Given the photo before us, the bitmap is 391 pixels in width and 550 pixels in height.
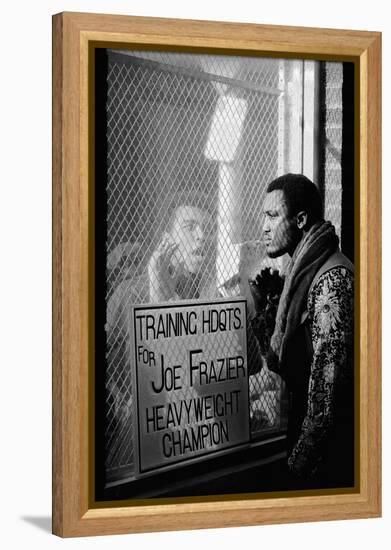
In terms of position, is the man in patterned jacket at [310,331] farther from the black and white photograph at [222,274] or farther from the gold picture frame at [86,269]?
the gold picture frame at [86,269]

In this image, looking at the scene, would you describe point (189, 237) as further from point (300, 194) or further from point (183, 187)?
point (300, 194)

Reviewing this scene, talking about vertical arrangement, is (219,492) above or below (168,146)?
below

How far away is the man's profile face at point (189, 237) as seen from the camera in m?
3.84

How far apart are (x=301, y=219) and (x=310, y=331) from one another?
0.99 feet

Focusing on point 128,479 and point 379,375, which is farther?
point 379,375

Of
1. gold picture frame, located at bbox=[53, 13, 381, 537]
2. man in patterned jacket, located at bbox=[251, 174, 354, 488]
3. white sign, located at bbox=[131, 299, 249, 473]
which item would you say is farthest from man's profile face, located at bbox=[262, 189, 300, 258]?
gold picture frame, located at bbox=[53, 13, 381, 537]

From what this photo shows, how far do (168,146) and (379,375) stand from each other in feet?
2.82

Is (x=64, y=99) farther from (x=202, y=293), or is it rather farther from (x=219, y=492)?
(x=219, y=492)

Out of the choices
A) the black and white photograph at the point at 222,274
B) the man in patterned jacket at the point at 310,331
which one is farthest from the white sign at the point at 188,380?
the man in patterned jacket at the point at 310,331

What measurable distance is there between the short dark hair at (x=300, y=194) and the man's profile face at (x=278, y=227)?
0.04 feet

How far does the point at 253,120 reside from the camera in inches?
155

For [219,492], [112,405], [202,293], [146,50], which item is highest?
[146,50]

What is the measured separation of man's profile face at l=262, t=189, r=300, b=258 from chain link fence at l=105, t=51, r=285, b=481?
1.0 inches

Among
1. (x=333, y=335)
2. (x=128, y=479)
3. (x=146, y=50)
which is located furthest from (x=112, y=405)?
(x=146, y=50)
